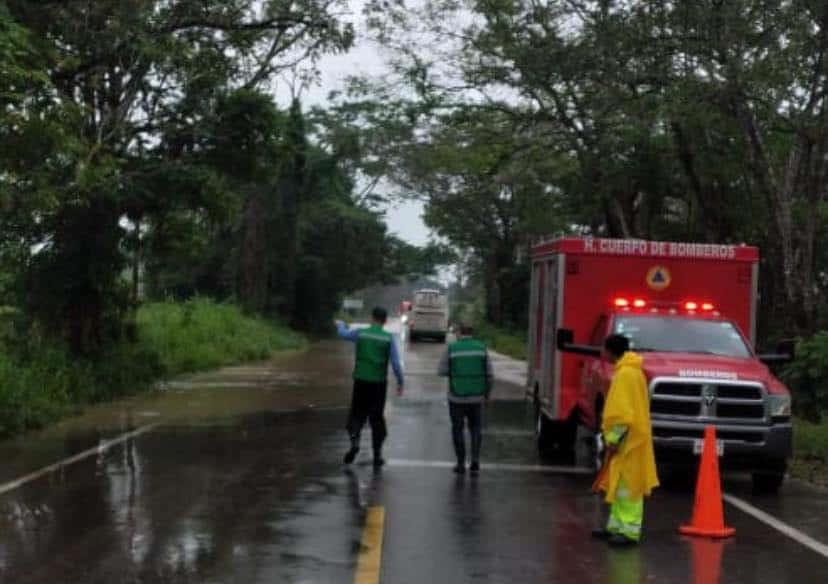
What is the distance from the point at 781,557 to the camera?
29.3 ft

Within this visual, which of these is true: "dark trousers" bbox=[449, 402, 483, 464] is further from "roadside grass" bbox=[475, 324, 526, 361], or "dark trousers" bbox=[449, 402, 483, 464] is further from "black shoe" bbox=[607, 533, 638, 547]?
"roadside grass" bbox=[475, 324, 526, 361]

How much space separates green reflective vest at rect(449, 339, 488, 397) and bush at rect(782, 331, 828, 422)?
6865mm

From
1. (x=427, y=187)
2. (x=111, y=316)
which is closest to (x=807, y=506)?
(x=111, y=316)

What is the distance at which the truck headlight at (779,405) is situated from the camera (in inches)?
461

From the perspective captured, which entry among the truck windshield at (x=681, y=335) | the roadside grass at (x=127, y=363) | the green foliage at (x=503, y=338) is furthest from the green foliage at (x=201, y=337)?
the truck windshield at (x=681, y=335)

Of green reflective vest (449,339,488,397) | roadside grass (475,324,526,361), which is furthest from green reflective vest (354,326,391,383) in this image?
roadside grass (475,324,526,361)

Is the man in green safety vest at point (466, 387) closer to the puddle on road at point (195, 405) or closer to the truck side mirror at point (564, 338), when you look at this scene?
the truck side mirror at point (564, 338)

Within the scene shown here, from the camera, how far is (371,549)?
8.69 meters

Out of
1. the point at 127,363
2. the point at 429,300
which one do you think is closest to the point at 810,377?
the point at 127,363

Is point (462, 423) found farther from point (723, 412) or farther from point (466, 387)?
point (723, 412)

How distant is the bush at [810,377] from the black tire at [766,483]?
5614 millimetres

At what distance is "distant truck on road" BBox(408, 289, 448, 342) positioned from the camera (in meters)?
60.3

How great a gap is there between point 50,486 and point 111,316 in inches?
469

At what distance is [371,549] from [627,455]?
7.01ft
